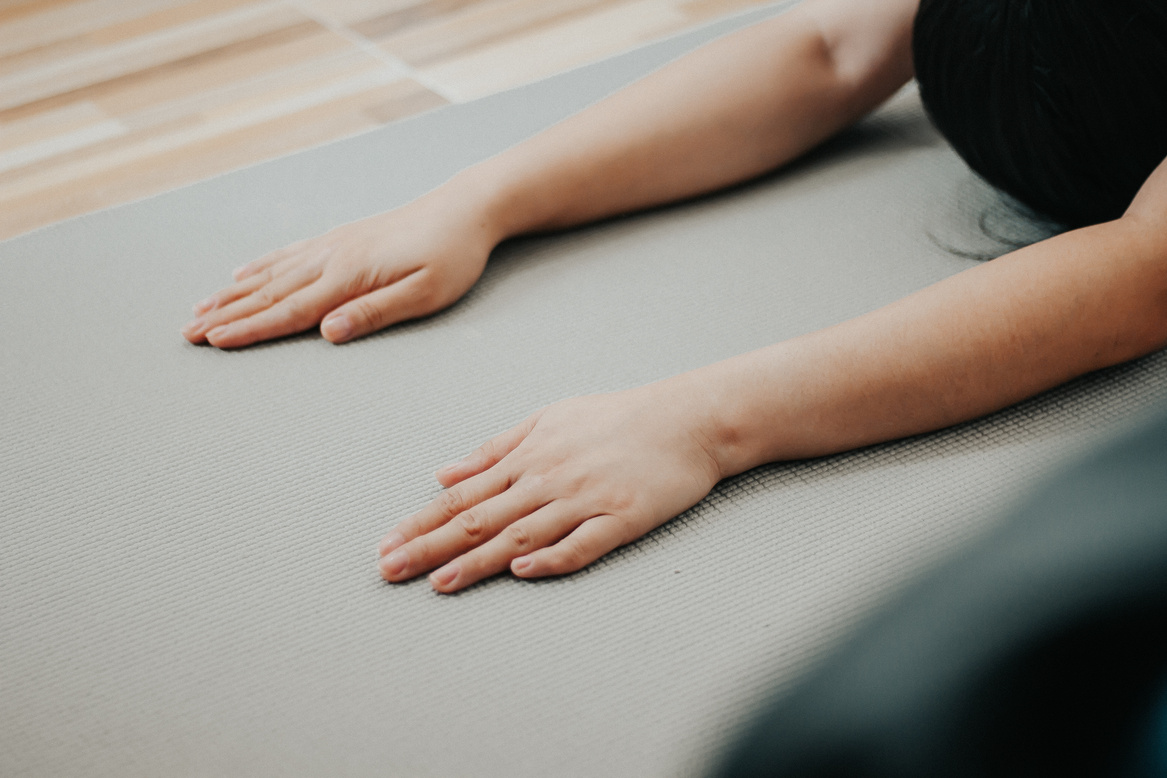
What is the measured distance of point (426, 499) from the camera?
0.69 metres

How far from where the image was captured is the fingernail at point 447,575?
610mm

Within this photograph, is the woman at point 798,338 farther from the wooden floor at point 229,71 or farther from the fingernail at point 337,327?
the wooden floor at point 229,71

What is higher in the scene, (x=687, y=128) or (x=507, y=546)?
(x=687, y=128)

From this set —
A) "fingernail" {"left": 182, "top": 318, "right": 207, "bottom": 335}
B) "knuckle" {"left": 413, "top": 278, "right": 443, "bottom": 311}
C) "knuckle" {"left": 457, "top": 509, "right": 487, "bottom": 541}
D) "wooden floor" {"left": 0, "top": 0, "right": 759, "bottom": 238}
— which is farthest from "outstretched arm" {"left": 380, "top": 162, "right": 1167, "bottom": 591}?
"wooden floor" {"left": 0, "top": 0, "right": 759, "bottom": 238}

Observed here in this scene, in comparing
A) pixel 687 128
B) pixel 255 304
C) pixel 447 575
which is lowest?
pixel 447 575

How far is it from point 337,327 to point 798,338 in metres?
0.40

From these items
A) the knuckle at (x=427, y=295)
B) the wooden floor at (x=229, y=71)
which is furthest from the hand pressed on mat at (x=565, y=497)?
the wooden floor at (x=229, y=71)

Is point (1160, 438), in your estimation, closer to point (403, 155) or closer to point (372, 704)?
point (372, 704)

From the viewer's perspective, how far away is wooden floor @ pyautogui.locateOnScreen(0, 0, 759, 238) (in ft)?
4.02

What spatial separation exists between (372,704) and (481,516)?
0.14 meters

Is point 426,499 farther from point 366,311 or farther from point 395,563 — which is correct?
point 366,311

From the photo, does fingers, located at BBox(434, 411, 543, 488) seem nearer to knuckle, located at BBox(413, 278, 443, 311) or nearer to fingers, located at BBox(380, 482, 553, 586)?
fingers, located at BBox(380, 482, 553, 586)

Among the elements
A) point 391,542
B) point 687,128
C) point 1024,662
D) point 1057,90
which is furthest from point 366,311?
point 1024,662

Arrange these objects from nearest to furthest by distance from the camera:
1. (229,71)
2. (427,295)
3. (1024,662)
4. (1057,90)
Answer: (1024,662)
(1057,90)
(427,295)
(229,71)
